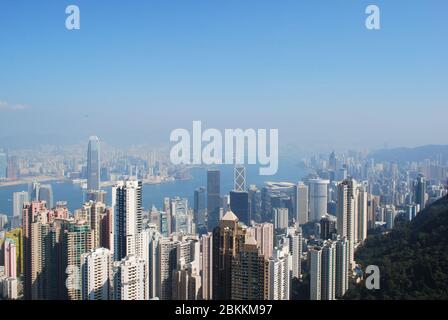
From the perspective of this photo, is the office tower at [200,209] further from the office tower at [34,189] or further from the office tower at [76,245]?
the office tower at [34,189]

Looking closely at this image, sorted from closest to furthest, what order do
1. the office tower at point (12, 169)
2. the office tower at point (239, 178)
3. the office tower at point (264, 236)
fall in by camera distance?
1. the office tower at point (264, 236)
2. the office tower at point (239, 178)
3. the office tower at point (12, 169)

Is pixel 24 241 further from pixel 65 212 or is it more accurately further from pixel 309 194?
pixel 309 194

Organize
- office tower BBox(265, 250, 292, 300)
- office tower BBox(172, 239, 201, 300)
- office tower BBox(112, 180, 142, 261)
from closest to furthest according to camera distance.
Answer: office tower BBox(172, 239, 201, 300) → office tower BBox(265, 250, 292, 300) → office tower BBox(112, 180, 142, 261)

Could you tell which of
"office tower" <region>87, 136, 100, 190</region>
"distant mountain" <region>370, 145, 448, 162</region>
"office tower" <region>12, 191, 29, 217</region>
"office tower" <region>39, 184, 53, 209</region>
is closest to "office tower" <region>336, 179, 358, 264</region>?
"distant mountain" <region>370, 145, 448, 162</region>

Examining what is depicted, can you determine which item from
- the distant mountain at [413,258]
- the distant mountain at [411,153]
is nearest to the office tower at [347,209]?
the distant mountain at [413,258]

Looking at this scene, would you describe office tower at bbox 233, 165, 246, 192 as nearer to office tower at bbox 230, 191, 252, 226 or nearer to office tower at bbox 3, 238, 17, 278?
office tower at bbox 230, 191, 252, 226

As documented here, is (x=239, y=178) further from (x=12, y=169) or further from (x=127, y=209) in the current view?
(x=12, y=169)

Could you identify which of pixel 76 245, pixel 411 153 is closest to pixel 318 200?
pixel 411 153
